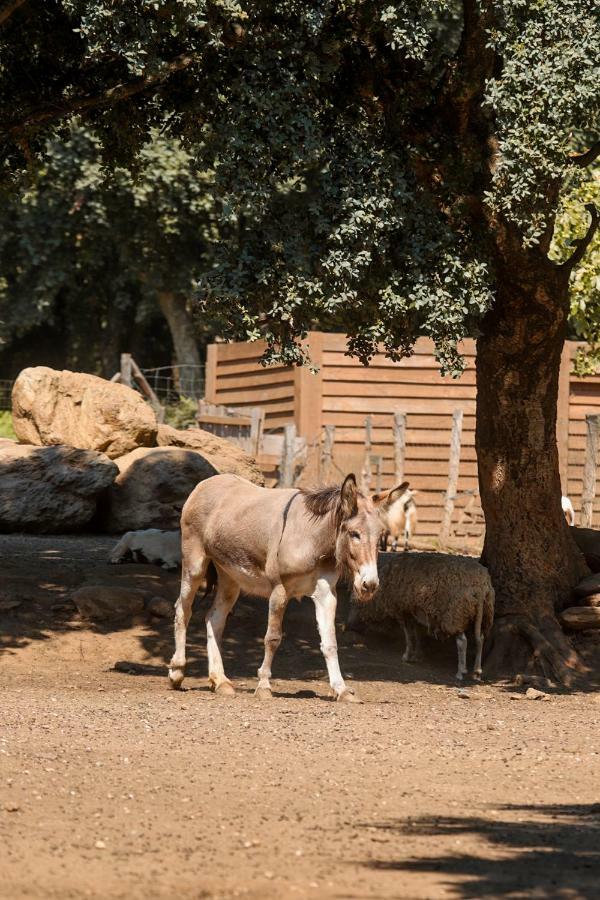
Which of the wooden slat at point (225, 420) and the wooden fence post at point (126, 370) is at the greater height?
the wooden fence post at point (126, 370)

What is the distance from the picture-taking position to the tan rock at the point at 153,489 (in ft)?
58.0

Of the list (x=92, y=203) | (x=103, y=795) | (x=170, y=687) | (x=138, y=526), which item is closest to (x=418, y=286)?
(x=170, y=687)

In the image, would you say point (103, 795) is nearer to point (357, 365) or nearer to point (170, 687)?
point (170, 687)

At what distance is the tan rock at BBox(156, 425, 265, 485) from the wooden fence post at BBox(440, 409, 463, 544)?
3.50 meters

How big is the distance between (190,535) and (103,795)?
4.94 m

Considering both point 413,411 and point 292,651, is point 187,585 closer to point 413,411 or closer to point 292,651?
point 292,651

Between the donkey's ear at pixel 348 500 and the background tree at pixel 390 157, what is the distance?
65.2 inches

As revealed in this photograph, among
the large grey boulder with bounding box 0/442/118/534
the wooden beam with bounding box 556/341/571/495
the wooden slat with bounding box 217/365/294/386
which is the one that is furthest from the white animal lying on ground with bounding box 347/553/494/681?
the wooden slat with bounding box 217/365/294/386

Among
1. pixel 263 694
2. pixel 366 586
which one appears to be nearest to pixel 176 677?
pixel 263 694

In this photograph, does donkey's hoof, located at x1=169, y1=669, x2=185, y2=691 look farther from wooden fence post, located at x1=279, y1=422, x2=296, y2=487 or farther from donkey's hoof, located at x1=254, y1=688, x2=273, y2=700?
wooden fence post, located at x1=279, y1=422, x2=296, y2=487

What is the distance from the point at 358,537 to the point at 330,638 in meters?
0.88

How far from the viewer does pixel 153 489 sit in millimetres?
17766

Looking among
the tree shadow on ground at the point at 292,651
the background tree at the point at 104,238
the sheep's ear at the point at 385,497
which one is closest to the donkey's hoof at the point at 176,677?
the tree shadow on ground at the point at 292,651

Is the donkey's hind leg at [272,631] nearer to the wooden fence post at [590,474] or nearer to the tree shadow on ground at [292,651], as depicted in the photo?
the tree shadow on ground at [292,651]
